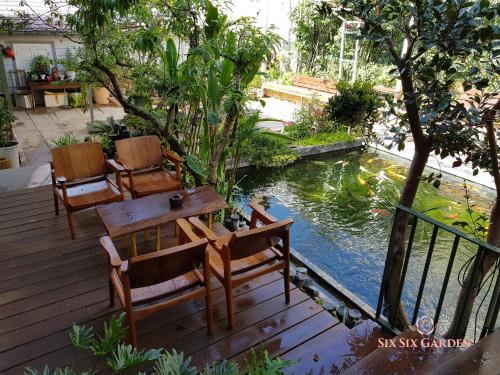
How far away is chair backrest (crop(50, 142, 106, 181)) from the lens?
13.4 feet

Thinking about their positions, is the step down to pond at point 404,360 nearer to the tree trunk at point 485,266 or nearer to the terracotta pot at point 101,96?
the tree trunk at point 485,266

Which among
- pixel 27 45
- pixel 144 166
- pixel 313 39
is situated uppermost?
pixel 313 39

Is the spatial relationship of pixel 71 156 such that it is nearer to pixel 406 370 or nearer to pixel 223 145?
pixel 223 145

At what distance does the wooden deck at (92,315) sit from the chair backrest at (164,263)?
0.52 m

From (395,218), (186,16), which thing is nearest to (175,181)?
(186,16)

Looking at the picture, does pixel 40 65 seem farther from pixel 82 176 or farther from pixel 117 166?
pixel 117 166

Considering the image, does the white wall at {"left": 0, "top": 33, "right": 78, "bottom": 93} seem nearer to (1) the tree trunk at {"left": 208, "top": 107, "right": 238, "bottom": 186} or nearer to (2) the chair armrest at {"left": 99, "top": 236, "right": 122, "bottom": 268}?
(1) the tree trunk at {"left": 208, "top": 107, "right": 238, "bottom": 186}

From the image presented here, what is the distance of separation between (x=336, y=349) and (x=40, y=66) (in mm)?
11916

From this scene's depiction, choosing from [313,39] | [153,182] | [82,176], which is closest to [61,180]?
[82,176]

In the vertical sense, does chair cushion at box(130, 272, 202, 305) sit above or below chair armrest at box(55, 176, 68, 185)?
below

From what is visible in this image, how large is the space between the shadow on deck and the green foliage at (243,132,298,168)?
14.2 feet

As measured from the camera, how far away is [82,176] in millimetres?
4234

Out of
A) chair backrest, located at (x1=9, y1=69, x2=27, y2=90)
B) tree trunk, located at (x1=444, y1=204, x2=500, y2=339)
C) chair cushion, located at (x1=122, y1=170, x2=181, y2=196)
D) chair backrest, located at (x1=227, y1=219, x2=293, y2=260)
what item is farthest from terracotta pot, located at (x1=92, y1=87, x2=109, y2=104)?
tree trunk, located at (x1=444, y1=204, x2=500, y2=339)

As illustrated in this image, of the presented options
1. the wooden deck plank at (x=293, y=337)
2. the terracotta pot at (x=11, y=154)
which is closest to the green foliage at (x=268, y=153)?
the terracotta pot at (x=11, y=154)
